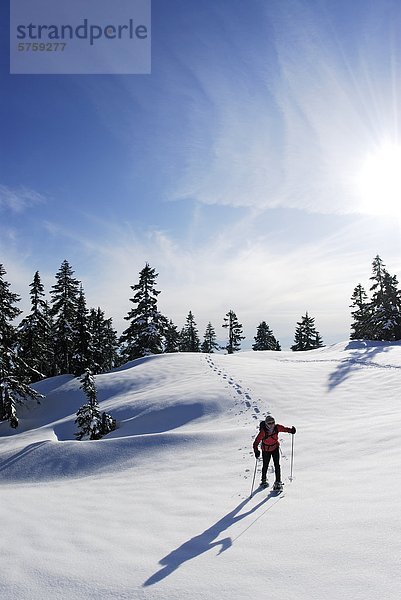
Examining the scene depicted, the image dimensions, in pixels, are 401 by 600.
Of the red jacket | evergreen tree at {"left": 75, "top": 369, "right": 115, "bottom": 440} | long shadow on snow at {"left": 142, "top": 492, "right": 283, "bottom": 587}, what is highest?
the red jacket

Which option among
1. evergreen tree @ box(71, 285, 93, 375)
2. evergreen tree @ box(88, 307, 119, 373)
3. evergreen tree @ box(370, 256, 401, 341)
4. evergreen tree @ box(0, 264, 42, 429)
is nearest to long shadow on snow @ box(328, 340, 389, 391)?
evergreen tree @ box(370, 256, 401, 341)

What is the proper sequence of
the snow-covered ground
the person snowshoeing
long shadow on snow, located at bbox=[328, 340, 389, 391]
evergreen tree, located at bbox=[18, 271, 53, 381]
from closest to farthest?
the snow-covered ground → the person snowshoeing → long shadow on snow, located at bbox=[328, 340, 389, 391] → evergreen tree, located at bbox=[18, 271, 53, 381]

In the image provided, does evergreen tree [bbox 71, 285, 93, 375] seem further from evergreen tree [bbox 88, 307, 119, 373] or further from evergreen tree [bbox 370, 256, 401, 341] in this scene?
evergreen tree [bbox 370, 256, 401, 341]

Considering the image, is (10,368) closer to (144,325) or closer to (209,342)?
(144,325)

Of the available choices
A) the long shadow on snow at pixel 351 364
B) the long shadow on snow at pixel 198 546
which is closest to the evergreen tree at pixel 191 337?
the long shadow on snow at pixel 351 364

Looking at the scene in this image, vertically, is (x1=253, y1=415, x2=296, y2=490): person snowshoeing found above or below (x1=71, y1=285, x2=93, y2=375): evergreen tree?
below

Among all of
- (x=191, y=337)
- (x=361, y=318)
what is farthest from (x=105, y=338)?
(x=361, y=318)

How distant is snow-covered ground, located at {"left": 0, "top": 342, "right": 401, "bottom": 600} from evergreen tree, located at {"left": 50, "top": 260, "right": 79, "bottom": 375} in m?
19.2

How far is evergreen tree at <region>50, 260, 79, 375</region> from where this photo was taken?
36500mm

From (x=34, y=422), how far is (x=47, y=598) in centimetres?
2112

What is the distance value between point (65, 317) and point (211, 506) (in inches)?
1287

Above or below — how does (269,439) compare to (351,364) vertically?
below

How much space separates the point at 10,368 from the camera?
2325 cm

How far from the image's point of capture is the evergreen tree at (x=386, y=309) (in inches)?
1500
